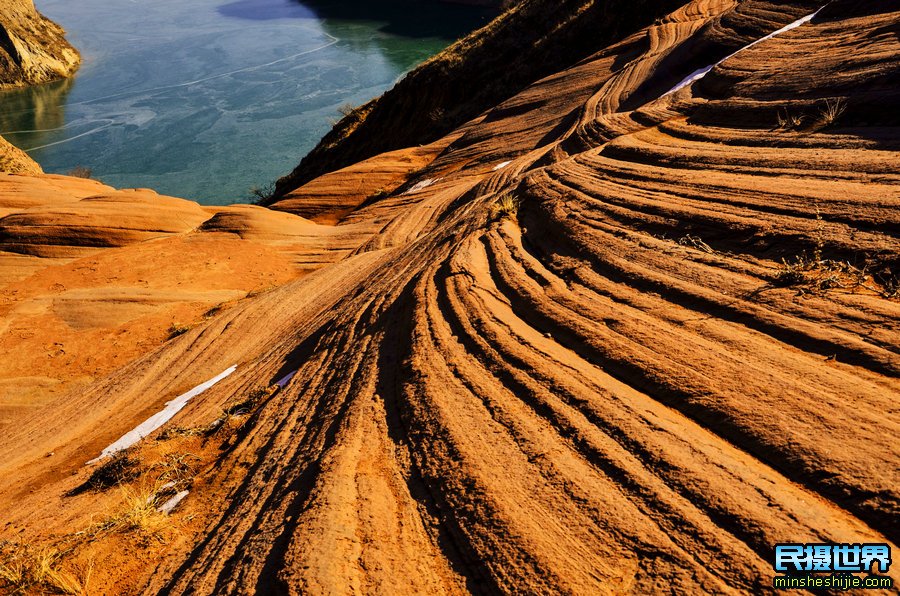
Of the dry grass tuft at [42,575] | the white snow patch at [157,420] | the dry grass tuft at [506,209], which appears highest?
the dry grass tuft at [506,209]

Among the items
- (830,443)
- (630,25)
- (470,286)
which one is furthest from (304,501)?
(630,25)

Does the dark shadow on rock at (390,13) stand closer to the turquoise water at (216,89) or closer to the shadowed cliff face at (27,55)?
the turquoise water at (216,89)

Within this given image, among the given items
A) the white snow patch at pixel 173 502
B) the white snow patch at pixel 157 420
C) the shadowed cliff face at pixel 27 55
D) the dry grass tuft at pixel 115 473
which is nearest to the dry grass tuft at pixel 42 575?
the white snow patch at pixel 173 502

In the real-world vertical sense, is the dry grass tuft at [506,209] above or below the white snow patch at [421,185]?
below

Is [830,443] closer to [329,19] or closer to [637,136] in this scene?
[637,136]

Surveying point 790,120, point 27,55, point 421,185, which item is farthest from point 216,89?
point 790,120

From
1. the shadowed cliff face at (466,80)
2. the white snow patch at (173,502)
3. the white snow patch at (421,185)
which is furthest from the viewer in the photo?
the shadowed cliff face at (466,80)

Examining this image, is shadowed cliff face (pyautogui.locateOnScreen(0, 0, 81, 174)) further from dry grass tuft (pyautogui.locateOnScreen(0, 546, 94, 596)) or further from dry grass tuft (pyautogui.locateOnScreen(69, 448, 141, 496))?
dry grass tuft (pyautogui.locateOnScreen(0, 546, 94, 596))

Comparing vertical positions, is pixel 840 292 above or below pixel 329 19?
below
